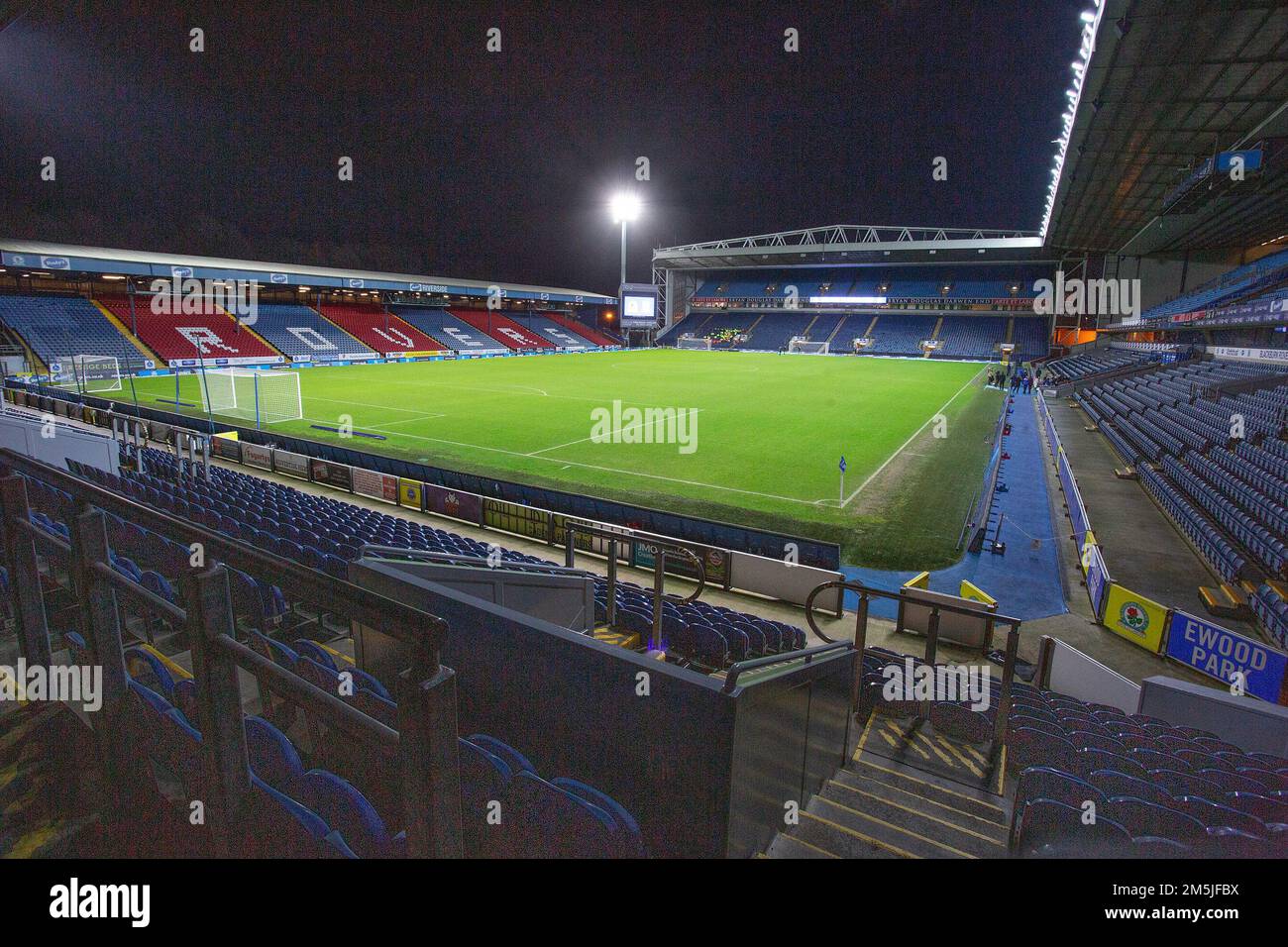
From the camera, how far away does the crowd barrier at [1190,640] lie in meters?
8.09

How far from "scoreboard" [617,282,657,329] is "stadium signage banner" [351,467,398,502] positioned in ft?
216

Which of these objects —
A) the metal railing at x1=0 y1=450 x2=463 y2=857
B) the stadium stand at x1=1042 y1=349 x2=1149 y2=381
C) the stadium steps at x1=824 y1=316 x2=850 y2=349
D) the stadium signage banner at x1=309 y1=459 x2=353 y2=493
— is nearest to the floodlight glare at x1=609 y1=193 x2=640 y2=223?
the stadium steps at x1=824 y1=316 x2=850 y2=349

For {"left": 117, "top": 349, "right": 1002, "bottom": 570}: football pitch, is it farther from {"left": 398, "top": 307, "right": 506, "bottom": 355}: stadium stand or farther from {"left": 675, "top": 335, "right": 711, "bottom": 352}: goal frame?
{"left": 675, "top": 335, "right": 711, "bottom": 352}: goal frame

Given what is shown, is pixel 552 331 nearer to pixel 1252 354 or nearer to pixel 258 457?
pixel 258 457

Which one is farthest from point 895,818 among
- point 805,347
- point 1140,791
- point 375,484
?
point 805,347

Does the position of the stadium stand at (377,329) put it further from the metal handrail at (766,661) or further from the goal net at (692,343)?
the metal handrail at (766,661)

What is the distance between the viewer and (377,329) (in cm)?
5747

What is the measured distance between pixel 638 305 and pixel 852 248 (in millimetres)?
26069

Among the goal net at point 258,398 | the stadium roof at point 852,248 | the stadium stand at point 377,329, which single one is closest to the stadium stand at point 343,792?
the goal net at point 258,398

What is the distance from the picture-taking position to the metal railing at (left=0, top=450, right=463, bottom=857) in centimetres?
158

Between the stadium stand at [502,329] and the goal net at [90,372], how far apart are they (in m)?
35.0
